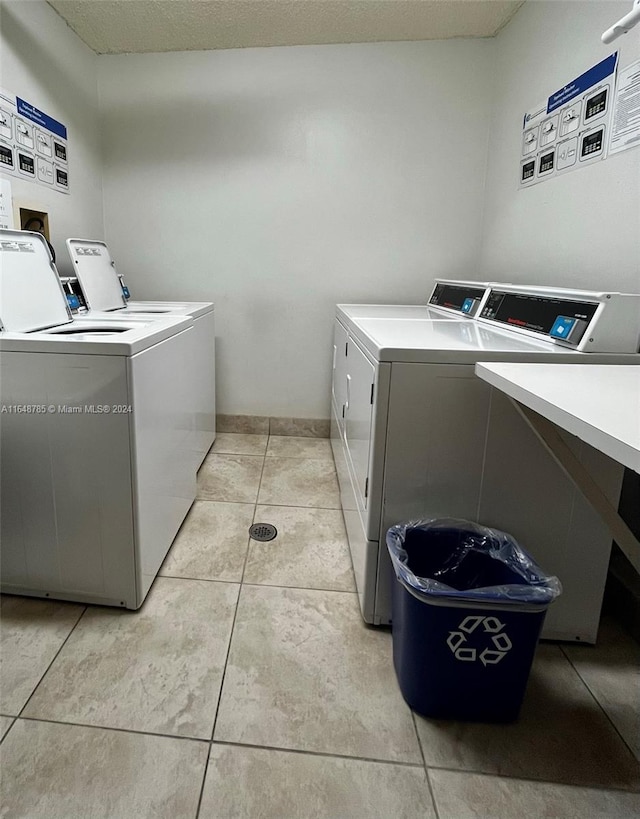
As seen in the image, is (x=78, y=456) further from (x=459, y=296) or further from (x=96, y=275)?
(x=459, y=296)

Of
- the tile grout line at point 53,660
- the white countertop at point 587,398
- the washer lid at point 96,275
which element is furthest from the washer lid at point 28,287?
the white countertop at point 587,398

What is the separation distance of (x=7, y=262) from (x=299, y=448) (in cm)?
179

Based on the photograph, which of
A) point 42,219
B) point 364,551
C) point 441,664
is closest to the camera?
point 441,664

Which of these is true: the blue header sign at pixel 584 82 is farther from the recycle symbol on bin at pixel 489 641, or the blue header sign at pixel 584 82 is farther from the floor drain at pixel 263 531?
the floor drain at pixel 263 531

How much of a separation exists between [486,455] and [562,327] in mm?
437

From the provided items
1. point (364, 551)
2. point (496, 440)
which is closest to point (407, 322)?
point (496, 440)

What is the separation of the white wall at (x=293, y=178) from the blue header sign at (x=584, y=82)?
0.81 m

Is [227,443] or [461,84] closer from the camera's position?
[461,84]

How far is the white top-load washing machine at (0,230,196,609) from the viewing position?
1.36 m

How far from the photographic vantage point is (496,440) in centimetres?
134

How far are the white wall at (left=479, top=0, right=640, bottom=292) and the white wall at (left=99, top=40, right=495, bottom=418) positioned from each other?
0.21 metres

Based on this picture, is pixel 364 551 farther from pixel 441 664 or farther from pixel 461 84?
pixel 461 84

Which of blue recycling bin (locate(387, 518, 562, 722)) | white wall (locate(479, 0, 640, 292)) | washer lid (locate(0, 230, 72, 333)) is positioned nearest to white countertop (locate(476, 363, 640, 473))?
blue recycling bin (locate(387, 518, 562, 722))

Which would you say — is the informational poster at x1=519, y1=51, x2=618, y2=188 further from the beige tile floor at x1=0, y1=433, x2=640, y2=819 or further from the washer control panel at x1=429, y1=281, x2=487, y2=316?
the beige tile floor at x1=0, y1=433, x2=640, y2=819
